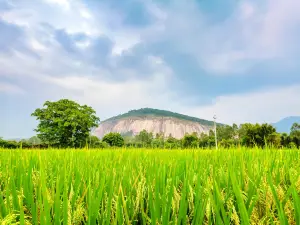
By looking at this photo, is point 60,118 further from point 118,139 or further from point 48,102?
point 118,139

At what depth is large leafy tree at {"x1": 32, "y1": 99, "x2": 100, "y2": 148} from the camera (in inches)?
2110

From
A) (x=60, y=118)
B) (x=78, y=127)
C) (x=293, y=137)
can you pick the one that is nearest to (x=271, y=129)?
(x=293, y=137)

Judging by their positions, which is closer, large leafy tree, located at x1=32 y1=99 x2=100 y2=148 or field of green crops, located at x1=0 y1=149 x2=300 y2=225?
field of green crops, located at x1=0 y1=149 x2=300 y2=225

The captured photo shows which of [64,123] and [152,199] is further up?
[64,123]

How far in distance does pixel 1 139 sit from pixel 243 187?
201ft

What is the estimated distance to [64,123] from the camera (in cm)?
5300

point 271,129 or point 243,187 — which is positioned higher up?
point 271,129

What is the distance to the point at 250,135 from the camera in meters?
54.4

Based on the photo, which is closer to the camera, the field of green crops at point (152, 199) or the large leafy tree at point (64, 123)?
the field of green crops at point (152, 199)

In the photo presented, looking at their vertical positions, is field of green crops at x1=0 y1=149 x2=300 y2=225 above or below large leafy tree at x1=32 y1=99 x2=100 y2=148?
below

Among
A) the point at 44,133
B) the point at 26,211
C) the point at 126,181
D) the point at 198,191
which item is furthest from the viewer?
the point at 44,133

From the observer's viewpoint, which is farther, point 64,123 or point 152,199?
point 64,123

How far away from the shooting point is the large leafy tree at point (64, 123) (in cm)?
5359

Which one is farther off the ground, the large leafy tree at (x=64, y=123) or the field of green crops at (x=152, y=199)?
the large leafy tree at (x=64, y=123)
